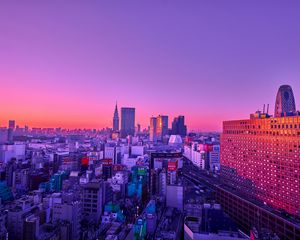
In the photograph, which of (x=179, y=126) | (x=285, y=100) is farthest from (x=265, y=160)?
(x=179, y=126)

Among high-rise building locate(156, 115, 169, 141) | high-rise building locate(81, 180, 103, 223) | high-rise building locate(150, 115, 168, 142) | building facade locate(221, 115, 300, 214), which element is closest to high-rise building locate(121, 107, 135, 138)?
high-rise building locate(150, 115, 168, 142)

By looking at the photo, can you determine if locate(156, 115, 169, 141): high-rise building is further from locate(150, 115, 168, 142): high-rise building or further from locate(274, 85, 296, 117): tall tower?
locate(274, 85, 296, 117): tall tower

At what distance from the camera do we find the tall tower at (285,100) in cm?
4731

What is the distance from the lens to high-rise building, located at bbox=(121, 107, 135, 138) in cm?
16488

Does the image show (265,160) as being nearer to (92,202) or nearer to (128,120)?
(92,202)

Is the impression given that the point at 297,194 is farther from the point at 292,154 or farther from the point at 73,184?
the point at 73,184

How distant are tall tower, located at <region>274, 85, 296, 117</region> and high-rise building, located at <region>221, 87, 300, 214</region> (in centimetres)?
1563

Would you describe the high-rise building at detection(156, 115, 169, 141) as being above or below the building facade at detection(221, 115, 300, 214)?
above

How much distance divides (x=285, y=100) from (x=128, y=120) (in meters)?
126

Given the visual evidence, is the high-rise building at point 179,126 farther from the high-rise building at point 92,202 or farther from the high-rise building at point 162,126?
the high-rise building at point 92,202

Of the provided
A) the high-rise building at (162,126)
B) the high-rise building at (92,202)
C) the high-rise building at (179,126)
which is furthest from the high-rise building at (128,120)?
the high-rise building at (92,202)

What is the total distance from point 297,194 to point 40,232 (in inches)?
947

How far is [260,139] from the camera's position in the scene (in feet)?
103

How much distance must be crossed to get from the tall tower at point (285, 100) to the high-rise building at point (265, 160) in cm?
1563
